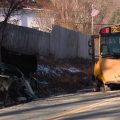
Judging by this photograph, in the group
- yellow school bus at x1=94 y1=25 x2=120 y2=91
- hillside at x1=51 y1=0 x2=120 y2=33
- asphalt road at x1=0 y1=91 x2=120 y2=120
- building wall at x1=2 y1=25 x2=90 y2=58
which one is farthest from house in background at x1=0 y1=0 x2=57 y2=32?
asphalt road at x1=0 y1=91 x2=120 y2=120

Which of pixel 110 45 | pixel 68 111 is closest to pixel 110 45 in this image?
pixel 110 45

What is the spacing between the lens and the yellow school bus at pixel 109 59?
23750 mm

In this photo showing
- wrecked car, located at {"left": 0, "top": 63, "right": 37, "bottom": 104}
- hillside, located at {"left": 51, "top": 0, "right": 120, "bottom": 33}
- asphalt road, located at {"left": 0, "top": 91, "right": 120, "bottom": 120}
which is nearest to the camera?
asphalt road, located at {"left": 0, "top": 91, "right": 120, "bottom": 120}

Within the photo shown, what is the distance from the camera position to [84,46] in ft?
142

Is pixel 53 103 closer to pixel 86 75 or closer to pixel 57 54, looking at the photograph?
pixel 86 75

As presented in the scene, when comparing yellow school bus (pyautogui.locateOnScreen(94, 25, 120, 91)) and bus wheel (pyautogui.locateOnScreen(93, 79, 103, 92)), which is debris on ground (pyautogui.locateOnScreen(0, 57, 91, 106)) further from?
yellow school bus (pyautogui.locateOnScreen(94, 25, 120, 91))

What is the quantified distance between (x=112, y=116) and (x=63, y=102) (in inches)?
186

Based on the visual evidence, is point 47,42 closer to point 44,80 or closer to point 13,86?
point 44,80

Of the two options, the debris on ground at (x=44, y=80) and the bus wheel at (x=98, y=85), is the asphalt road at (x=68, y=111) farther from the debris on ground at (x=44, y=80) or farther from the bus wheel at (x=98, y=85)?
the bus wheel at (x=98, y=85)

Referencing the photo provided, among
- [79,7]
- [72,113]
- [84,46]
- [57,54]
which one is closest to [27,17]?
[79,7]

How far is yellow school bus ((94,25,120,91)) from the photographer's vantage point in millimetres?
23750

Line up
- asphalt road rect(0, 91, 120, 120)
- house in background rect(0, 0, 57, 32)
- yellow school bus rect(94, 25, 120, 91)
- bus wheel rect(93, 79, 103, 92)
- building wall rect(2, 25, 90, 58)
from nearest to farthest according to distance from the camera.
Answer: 1. asphalt road rect(0, 91, 120, 120)
2. yellow school bus rect(94, 25, 120, 91)
3. bus wheel rect(93, 79, 103, 92)
4. building wall rect(2, 25, 90, 58)
5. house in background rect(0, 0, 57, 32)

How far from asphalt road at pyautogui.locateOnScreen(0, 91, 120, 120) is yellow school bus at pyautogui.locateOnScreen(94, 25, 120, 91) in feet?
17.0

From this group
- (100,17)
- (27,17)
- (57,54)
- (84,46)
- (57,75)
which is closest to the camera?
A: (57,75)
